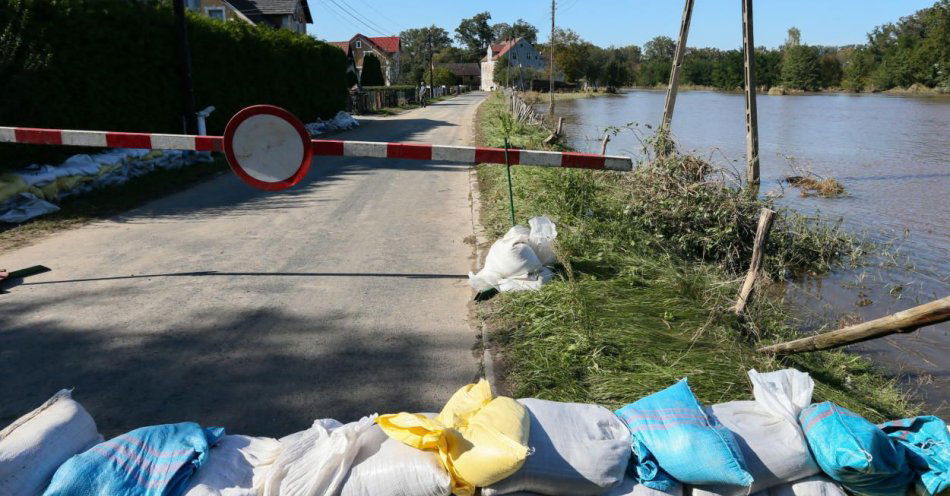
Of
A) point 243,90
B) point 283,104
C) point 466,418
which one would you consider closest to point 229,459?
point 466,418

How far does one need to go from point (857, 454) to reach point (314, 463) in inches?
84.5

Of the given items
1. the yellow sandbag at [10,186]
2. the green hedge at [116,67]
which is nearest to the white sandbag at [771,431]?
the yellow sandbag at [10,186]

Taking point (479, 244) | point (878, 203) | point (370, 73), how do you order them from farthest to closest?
point (370, 73) < point (878, 203) < point (479, 244)

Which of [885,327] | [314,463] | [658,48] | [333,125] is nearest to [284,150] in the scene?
[314,463]

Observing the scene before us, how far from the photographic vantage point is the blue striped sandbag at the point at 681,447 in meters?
2.62

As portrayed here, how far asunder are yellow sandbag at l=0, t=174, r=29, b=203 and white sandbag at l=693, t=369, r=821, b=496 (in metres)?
9.02

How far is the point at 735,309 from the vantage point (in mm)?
4930

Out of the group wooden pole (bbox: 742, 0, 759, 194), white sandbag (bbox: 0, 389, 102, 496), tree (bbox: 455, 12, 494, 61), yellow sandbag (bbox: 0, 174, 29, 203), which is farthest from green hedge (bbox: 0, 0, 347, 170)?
tree (bbox: 455, 12, 494, 61)

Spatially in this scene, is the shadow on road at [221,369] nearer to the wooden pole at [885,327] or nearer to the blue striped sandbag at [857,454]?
the blue striped sandbag at [857,454]

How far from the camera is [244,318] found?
17.1 feet

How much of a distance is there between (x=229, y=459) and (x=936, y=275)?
30.3 ft

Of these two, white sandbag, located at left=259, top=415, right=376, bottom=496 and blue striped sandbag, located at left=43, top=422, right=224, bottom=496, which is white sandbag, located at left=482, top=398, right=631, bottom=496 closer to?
white sandbag, located at left=259, top=415, right=376, bottom=496

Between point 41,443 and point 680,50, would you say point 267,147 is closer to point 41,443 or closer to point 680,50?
point 41,443

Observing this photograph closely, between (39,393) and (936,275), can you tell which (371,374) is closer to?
(39,393)
